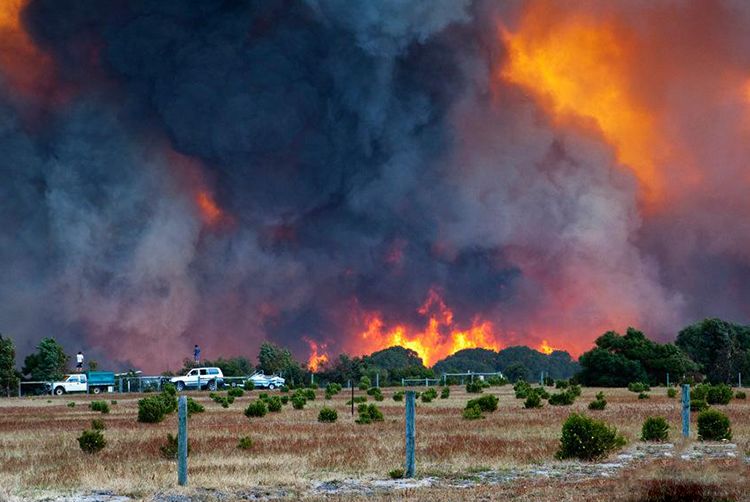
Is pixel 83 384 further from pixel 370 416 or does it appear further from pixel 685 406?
pixel 685 406

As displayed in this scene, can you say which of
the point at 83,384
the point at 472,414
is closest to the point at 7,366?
the point at 83,384

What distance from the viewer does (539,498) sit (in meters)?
18.5

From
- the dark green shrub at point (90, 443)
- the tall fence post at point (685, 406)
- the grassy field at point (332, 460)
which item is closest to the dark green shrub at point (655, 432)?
the grassy field at point (332, 460)

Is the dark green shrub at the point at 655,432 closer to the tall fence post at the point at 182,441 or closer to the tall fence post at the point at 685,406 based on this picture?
the tall fence post at the point at 685,406

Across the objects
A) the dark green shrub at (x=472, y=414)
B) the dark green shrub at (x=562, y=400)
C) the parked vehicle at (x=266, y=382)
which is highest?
the dark green shrub at (x=472, y=414)

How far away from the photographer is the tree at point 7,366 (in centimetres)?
9919

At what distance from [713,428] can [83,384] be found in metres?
81.7

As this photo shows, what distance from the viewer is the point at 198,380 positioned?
96.1m

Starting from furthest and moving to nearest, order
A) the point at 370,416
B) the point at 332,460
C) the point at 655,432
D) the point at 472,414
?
the point at 472,414, the point at 370,416, the point at 655,432, the point at 332,460

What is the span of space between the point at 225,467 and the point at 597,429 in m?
11.0

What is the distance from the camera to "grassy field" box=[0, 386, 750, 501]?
66.6 feet

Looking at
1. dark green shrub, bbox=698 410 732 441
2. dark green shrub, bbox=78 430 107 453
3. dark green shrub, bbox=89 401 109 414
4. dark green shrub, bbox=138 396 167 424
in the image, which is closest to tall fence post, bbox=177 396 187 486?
dark green shrub, bbox=78 430 107 453

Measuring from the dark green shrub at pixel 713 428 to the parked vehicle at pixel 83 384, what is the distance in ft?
260

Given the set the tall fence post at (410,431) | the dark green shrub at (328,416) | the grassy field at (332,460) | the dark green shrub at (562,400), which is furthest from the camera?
the dark green shrub at (562,400)
